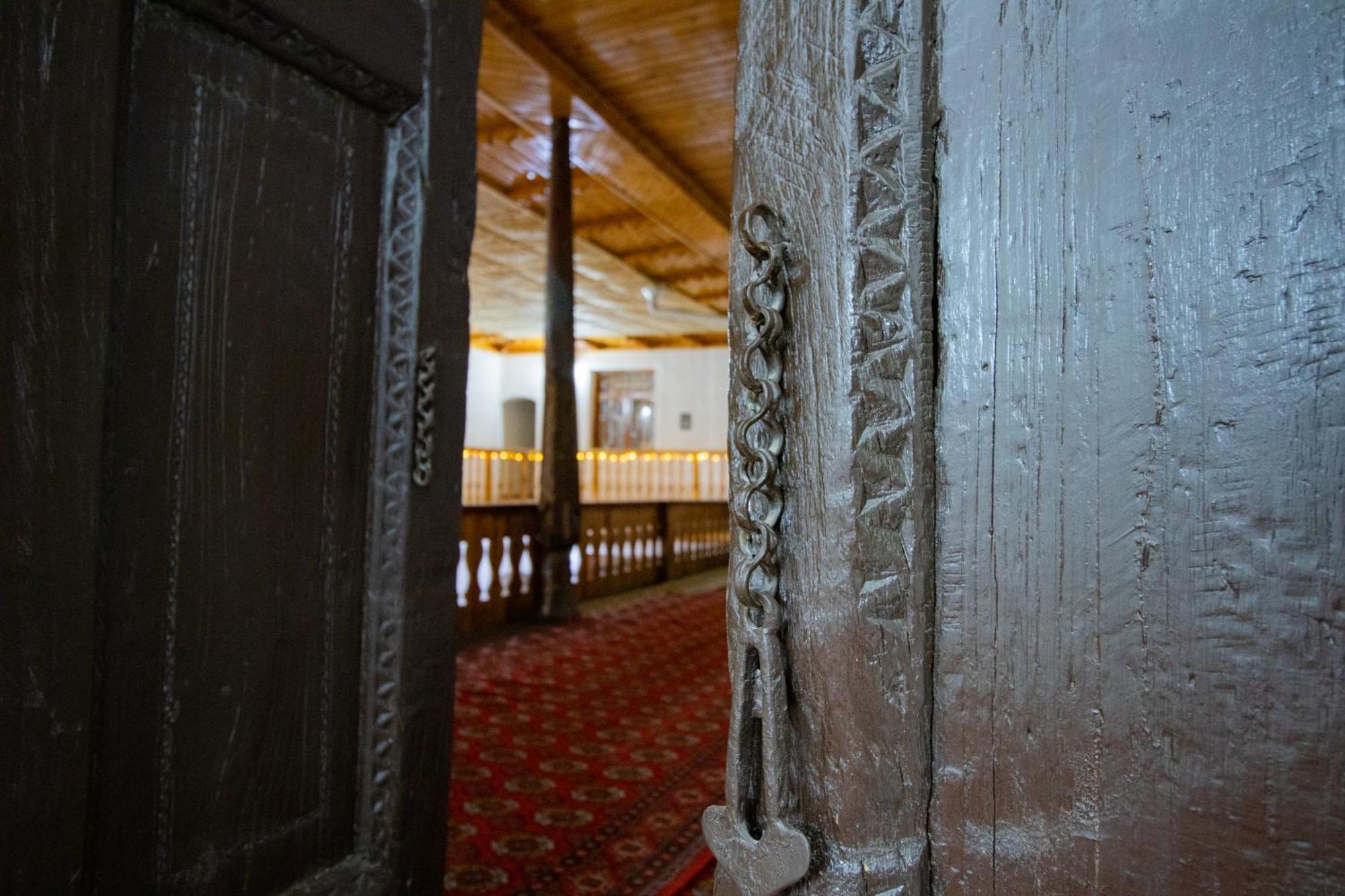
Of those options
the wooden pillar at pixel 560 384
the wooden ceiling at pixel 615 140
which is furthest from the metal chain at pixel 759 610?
the wooden pillar at pixel 560 384

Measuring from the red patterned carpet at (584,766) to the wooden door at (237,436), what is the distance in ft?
2.53

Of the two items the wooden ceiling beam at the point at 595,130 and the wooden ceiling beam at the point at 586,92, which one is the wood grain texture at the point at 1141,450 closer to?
the wooden ceiling beam at the point at 595,130

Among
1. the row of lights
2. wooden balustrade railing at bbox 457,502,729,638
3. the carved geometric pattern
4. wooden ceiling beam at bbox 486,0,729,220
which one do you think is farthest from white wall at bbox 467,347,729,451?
the carved geometric pattern

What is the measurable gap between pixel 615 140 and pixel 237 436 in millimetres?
6274

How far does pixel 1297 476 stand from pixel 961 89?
1.17 feet

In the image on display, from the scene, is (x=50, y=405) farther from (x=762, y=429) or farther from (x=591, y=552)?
(x=591, y=552)

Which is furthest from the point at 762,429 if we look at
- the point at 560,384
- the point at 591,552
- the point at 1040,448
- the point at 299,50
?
the point at 591,552

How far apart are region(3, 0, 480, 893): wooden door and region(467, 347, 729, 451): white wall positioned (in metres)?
14.3

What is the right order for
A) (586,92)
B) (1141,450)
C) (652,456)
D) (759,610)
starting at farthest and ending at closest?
(652,456) → (586,92) → (759,610) → (1141,450)

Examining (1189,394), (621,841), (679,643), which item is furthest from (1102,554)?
(679,643)

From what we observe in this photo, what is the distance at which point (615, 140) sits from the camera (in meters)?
6.84

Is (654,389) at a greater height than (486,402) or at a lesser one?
greater

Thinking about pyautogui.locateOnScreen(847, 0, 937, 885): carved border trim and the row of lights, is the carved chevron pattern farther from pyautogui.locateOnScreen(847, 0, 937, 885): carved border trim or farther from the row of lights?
the row of lights

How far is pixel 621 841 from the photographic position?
2.24 metres
